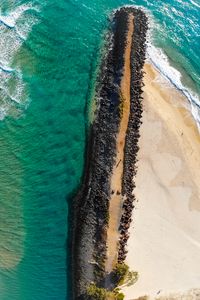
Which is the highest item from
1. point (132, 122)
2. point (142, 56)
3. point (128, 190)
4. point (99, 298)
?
point (142, 56)

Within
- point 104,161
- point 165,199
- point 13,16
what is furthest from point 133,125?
point 13,16

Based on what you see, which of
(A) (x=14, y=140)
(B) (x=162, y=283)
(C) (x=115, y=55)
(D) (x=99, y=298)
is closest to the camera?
(D) (x=99, y=298)

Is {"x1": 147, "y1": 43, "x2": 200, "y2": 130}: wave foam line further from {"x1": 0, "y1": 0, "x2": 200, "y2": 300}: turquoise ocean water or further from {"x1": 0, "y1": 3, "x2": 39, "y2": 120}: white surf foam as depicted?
{"x1": 0, "y1": 3, "x2": 39, "y2": 120}: white surf foam

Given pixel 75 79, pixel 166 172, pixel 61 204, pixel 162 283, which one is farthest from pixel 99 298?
pixel 75 79

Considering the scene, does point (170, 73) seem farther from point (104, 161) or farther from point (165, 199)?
point (165, 199)

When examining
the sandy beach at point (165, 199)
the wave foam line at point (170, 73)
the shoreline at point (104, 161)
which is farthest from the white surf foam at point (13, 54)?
the wave foam line at point (170, 73)

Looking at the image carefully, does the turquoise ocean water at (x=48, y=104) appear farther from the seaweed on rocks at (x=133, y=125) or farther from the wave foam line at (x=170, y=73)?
the seaweed on rocks at (x=133, y=125)

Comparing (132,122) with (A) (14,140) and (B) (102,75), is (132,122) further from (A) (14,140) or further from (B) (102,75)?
(A) (14,140)
